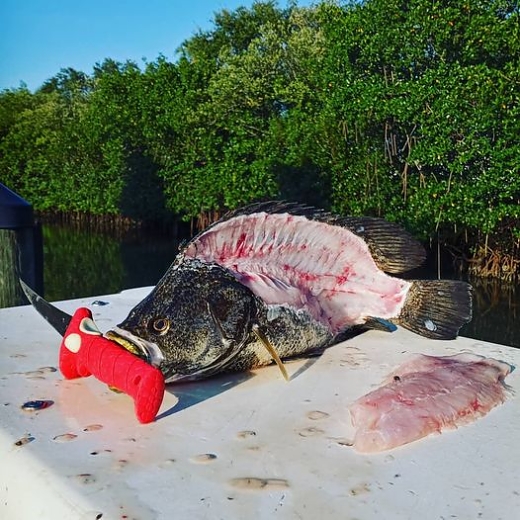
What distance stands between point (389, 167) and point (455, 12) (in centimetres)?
296

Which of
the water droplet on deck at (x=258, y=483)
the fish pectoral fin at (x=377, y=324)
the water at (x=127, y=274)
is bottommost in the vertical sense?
the water at (x=127, y=274)

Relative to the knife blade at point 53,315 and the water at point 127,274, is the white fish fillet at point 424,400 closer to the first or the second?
the knife blade at point 53,315

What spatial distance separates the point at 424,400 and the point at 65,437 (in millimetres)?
1007

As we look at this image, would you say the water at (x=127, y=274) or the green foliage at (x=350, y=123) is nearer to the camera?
the water at (x=127, y=274)

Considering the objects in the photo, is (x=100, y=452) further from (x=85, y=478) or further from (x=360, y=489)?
(x=360, y=489)

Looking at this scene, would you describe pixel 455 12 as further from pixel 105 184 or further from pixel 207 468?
pixel 105 184

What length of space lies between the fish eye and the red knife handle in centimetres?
15

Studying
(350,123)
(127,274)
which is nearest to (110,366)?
(350,123)

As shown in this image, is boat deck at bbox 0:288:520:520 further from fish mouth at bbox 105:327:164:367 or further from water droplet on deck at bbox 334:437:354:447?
fish mouth at bbox 105:327:164:367

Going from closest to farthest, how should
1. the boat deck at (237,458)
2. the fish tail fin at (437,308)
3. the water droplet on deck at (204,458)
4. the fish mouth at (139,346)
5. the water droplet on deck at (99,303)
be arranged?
the boat deck at (237,458), the water droplet on deck at (204,458), the fish mouth at (139,346), the fish tail fin at (437,308), the water droplet on deck at (99,303)

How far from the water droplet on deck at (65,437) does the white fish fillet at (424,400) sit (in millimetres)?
752

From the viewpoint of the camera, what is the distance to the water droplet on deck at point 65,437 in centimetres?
162

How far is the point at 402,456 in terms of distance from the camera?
155cm

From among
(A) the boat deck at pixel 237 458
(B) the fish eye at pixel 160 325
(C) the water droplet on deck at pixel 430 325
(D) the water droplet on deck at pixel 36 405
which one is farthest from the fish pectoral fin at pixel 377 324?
(D) the water droplet on deck at pixel 36 405
